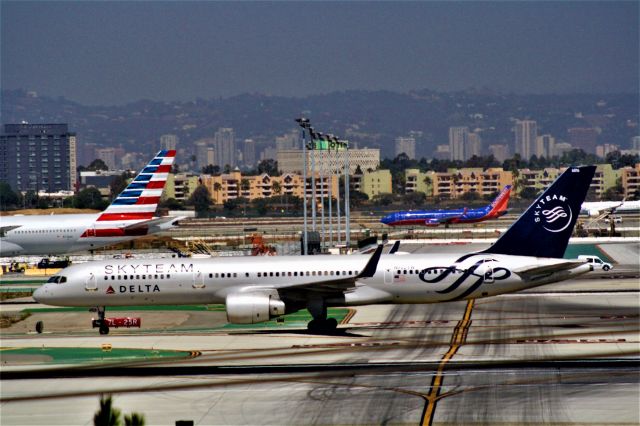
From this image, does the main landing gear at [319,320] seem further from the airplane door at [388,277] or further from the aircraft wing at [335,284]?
the airplane door at [388,277]

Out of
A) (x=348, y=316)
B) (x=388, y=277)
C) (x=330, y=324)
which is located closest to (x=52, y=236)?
(x=348, y=316)

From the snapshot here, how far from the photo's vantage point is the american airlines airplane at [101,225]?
90938 mm

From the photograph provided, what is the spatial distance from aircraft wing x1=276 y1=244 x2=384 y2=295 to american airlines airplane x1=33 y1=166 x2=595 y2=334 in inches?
1.8

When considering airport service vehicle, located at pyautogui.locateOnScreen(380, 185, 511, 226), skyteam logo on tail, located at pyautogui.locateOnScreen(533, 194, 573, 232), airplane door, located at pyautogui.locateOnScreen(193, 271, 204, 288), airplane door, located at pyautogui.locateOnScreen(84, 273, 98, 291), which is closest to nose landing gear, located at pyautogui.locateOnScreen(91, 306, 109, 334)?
airplane door, located at pyautogui.locateOnScreen(84, 273, 98, 291)

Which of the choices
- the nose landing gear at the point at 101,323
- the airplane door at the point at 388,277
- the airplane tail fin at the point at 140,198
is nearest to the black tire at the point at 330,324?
the airplane door at the point at 388,277

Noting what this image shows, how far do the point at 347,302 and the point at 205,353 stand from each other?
8917mm

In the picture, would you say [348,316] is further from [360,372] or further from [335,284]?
[360,372]

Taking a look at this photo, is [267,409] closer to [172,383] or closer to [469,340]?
[172,383]

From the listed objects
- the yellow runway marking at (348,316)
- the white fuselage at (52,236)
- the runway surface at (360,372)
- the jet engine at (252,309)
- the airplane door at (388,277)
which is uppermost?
the white fuselage at (52,236)

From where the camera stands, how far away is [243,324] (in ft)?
169

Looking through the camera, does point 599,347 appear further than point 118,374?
Yes

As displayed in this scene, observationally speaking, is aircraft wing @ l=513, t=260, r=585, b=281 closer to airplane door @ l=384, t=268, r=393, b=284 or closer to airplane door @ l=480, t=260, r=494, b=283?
airplane door @ l=480, t=260, r=494, b=283

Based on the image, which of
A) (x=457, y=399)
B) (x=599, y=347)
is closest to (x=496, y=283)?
(x=599, y=347)

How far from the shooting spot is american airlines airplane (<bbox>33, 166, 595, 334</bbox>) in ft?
162
